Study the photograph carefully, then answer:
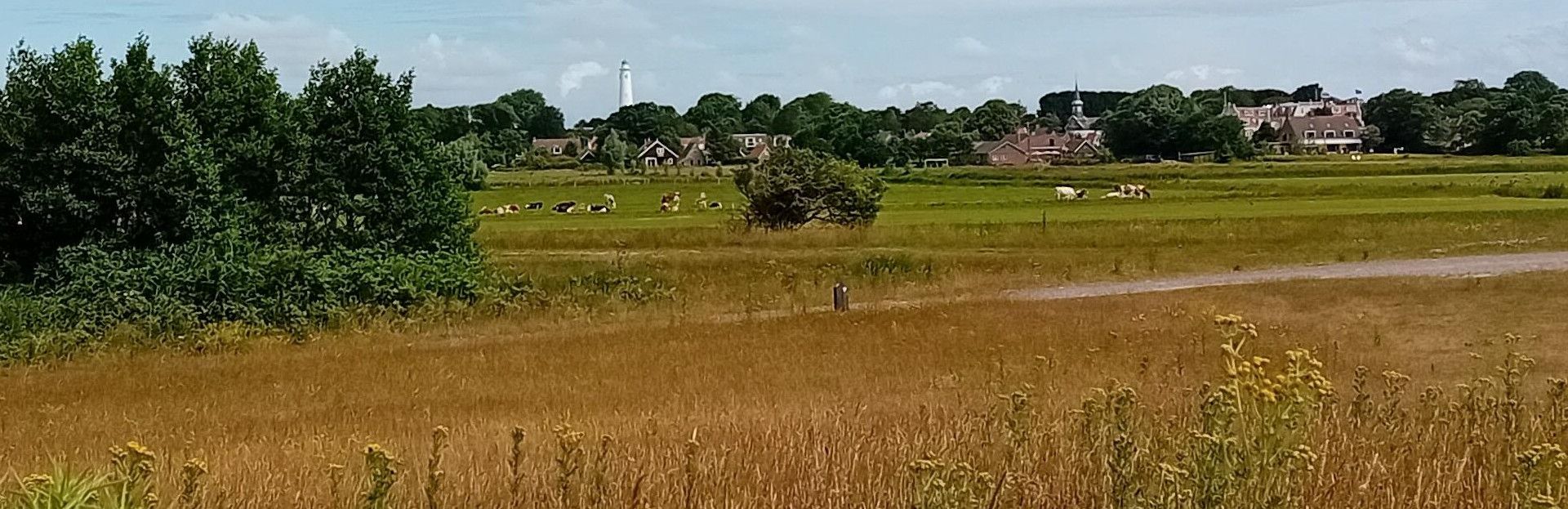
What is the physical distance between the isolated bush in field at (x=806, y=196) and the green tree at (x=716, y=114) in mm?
110056

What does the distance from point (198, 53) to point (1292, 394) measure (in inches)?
1065

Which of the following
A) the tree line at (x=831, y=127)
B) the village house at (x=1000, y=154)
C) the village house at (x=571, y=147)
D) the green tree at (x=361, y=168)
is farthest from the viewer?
the village house at (x=571, y=147)

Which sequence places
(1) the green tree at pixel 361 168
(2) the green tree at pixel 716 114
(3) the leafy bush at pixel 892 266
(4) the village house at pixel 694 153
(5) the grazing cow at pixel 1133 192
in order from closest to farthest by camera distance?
(1) the green tree at pixel 361 168 < (3) the leafy bush at pixel 892 266 < (5) the grazing cow at pixel 1133 192 < (4) the village house at pixel 694 153 < (2) the green tree at pixel 716 114

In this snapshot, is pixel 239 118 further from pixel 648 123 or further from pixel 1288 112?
pixel 1288 112

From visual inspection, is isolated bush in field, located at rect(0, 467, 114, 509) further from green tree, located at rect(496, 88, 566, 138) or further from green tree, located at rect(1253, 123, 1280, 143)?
green tree, located at rect(496, 88, 566, 138)

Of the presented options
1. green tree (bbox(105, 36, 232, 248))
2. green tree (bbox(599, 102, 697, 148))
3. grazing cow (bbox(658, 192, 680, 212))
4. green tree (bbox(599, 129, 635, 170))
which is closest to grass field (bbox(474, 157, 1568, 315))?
grazing cow (bbox(658, 192, 680, 212))

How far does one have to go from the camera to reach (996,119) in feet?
521

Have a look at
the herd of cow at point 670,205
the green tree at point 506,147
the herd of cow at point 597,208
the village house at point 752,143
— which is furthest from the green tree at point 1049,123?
the herd of cow at point 597,208

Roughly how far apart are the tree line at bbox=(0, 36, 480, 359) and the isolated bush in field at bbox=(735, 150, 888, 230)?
52.9 ft

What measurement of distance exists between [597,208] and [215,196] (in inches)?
1452

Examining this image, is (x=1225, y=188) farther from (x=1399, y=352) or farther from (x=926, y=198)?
(x=1399, y=352)

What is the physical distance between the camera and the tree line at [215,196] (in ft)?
82.5

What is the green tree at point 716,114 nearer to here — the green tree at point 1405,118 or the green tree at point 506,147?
the green tree at point 506,147

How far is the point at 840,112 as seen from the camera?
5103 inches
